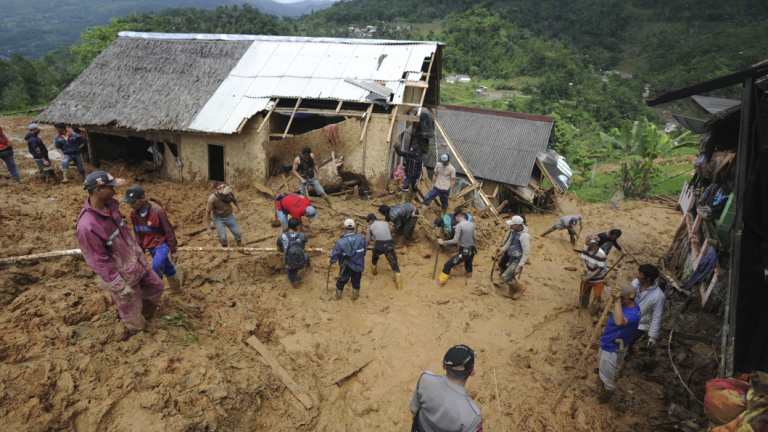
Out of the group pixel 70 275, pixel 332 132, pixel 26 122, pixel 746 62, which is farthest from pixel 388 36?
pixel 70 275

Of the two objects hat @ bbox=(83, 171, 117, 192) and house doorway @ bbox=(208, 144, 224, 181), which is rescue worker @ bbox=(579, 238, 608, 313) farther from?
house doorway @ bbox=(208, 144, 224, 181)

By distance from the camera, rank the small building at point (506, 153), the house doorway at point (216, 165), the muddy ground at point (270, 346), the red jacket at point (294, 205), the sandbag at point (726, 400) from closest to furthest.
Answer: the sandbag at point (726, 400) → the muddy ground at point (270, 346) → the red jacket at point (294, 205) → the house doorway at point (216, 165) → the small building at point (506, 153)

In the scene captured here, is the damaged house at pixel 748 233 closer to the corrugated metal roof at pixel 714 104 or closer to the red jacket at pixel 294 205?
the corrugated metal roof at pixel 714 104

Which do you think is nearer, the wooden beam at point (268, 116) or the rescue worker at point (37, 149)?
the rescue worker at point (37, 149)

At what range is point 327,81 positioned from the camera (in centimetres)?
1248

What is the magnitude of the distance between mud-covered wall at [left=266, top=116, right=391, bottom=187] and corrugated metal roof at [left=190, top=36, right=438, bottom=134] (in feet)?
2.65

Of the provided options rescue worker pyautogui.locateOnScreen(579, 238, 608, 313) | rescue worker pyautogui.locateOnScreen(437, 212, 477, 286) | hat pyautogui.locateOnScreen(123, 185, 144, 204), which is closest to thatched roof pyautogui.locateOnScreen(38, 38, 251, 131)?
hat pyautogui.locateOnScreen(123, 185, 144, 204)

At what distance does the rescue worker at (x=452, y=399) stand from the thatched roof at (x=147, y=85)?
11.0 meters

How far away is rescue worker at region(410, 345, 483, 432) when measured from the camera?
3.26 meters

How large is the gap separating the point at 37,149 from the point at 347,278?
9.27 meters

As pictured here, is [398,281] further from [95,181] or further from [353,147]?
[95,181]

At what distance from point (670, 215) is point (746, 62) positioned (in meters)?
38.0

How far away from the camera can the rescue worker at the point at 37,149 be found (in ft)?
34.0

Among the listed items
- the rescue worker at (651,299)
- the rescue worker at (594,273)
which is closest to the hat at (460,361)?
the rescue worker at (651,299)
